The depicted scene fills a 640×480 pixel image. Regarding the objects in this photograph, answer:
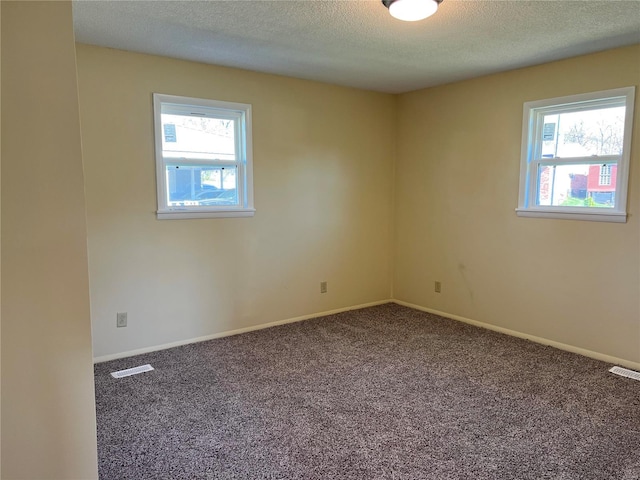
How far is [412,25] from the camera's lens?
2723 mm

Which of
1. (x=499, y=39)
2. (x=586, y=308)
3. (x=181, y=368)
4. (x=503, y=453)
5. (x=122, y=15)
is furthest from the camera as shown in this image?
(x=586, y=308)

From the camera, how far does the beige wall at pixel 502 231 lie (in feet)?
10.8

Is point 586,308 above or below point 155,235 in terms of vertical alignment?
below

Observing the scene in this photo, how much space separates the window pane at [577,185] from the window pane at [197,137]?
109 inches

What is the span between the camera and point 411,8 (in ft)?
7.48

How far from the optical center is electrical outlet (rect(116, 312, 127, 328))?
3.40 m

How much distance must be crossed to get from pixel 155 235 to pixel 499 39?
299 cm

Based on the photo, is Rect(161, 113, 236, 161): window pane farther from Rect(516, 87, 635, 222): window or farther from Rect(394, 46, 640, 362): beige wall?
Rect(516, 87, 635, 222): window

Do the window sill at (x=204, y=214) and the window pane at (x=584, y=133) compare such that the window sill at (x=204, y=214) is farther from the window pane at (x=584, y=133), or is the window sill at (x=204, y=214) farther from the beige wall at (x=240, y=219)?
the window pane at (x=584, y=133)

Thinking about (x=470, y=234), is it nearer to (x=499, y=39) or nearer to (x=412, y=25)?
(x=499, y=39)

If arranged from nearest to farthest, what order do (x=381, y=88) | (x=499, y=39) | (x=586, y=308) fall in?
(x=499, y=39) < (x=586, y=308) < (x=381, y=88)

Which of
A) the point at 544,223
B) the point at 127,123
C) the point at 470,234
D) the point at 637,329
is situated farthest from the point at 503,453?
the point at 127,123

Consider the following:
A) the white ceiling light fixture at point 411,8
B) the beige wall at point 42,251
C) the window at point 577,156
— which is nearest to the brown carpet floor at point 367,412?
the beige wall at point 42,251

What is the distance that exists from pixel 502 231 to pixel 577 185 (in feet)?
2.40
